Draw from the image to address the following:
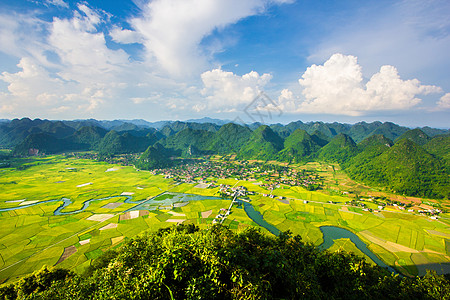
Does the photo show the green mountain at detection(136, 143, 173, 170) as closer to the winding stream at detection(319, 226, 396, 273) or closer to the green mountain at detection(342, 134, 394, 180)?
the winding stream at detection(319, 226, 396, 273)

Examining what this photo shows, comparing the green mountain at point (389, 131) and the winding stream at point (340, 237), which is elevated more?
the green mountain at point (389, 131)

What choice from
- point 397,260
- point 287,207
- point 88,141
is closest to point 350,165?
point 287,207

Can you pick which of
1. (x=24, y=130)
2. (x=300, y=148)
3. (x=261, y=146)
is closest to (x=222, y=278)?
(x=261, y=146)

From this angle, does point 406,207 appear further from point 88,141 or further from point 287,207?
point 88,141

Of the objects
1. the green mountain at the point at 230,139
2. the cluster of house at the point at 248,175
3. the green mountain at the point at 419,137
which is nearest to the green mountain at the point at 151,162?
the cluster of house at the point at 248,175

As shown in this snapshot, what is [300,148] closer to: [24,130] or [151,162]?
[151,162]

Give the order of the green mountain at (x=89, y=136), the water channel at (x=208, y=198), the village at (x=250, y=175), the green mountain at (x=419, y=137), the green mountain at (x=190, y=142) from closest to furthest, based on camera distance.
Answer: the water channel at (x=208, y=198) < the village at (x=250, y=175) < the green mountain at (x=419, y=137) < the green mountain at (x=190, y=142) < the green mountain at (x=89, y=136)

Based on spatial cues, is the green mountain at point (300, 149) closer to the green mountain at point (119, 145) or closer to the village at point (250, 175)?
the village at point (250, 175)
